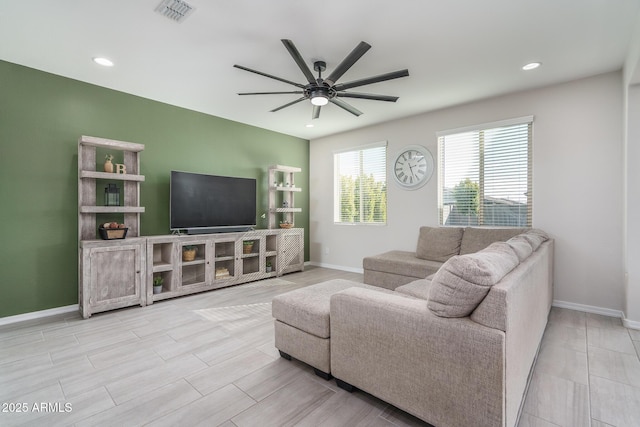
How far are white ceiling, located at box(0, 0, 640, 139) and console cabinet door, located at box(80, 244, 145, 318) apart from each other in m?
1.99

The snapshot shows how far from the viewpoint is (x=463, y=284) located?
1337 millimetres

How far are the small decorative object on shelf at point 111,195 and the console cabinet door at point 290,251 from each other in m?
2.39

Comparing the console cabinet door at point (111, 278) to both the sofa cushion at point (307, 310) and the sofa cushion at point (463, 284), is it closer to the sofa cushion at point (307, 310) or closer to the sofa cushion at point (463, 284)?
the sofa cushion at point (307, 310)

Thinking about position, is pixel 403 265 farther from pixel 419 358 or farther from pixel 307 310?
pixel 419 358

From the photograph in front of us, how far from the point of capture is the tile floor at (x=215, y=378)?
1.62 m

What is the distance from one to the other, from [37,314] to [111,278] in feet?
2.69

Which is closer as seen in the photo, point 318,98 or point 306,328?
point 306,328

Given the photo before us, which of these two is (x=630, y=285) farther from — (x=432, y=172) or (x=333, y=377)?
(x=333, y=377)

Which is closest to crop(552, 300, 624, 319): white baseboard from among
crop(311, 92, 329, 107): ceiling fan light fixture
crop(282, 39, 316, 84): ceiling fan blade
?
Result: crop(311, 92, 329, 107): ceiling fan light fixture

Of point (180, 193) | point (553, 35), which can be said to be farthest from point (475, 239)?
point (180, 193)

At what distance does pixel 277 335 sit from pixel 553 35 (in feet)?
11.2

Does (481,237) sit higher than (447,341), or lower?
higher

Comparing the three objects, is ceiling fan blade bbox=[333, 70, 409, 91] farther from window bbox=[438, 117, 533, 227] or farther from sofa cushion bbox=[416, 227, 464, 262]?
sofa cushion bbox=[416, 227, 464, 262]

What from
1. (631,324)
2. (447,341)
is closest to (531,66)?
(631,324)
